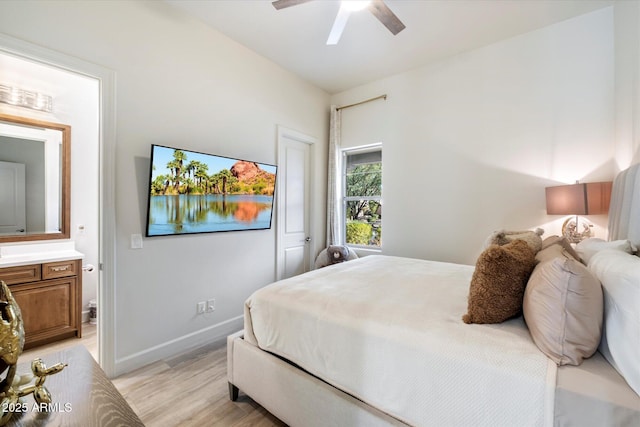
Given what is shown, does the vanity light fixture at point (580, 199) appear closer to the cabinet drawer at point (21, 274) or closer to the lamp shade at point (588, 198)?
the lamp shade at point (588, 198)

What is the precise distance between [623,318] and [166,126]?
118 inches

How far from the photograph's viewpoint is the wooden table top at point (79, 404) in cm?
78

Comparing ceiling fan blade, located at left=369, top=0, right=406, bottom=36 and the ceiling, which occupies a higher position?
the ceiling

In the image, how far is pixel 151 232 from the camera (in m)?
2.30

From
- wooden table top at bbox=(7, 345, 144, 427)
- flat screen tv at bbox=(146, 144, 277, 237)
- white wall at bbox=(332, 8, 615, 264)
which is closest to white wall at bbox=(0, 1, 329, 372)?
flat screen tv at bbox=(146, 144, 277, 237)

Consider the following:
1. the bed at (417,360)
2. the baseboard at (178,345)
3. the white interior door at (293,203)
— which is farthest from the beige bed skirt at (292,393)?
the white interior door at (293,203)

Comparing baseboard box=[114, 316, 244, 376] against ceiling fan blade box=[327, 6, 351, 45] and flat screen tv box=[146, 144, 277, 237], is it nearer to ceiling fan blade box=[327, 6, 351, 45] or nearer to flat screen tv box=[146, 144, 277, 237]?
flat screen tv box=[146, 144, 277, 237]

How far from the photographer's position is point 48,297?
262 cm

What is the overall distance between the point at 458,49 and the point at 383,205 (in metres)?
1.98

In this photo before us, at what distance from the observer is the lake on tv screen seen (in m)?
2.33

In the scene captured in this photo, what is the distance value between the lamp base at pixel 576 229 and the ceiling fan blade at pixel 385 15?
90.0 inches

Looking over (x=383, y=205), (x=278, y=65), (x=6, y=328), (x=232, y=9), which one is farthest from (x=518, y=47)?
(x=6, y=328)

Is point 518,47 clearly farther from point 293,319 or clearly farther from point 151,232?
point 151,232

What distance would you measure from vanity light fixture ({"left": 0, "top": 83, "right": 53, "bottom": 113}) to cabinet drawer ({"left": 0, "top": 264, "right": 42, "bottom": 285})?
1556mm
